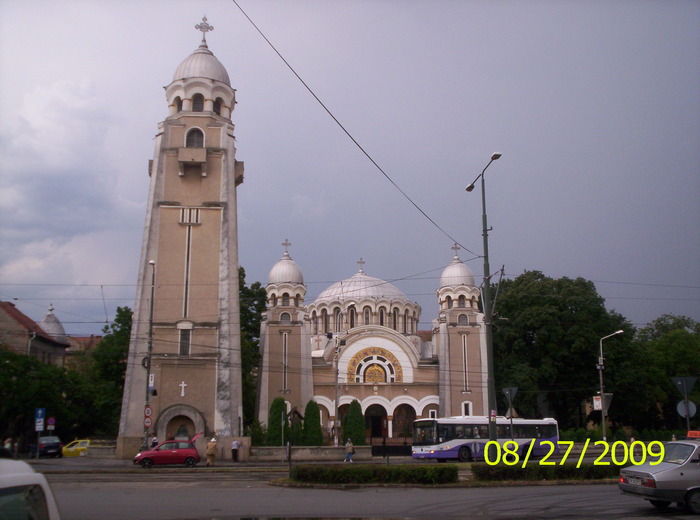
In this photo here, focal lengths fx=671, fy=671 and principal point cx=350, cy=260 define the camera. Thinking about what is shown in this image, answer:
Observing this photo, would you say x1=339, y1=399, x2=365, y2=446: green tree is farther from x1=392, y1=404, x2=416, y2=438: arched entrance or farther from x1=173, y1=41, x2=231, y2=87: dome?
x1=173, y1=41, x2=231, y2=87: dome

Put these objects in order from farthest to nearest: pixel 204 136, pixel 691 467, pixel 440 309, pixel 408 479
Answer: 1. pixel 440 309
2. pixel 204 136
3. pixel 408 479
4. pixel 691 467

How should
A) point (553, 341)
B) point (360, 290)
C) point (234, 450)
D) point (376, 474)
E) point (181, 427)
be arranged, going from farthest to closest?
point (360, 290) < point (553, 341) < point (181, 427) < point (234, 450) < point (376, 474)

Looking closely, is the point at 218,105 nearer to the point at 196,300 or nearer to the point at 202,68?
the point at 202,68

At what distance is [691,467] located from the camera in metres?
12.5

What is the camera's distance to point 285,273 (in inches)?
2275

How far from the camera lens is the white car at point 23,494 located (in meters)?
3.49

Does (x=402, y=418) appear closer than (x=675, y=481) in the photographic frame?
No

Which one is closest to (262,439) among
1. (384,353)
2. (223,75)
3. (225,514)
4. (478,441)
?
(478,441)

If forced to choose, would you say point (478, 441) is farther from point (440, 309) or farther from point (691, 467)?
point (440, 309)

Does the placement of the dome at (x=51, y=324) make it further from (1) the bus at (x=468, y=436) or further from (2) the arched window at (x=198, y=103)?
(1) the bus at (x=468, y=436)

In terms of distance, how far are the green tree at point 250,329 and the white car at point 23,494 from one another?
1724 inches

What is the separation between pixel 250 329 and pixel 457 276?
1867 cm

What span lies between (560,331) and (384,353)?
563 inches

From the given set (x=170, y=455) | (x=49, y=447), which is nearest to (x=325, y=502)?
(x=170, y=455)
